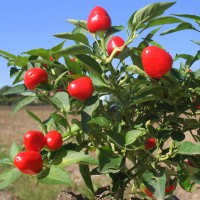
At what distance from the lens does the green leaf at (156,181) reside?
1056 mm

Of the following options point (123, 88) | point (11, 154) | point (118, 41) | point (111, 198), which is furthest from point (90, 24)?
point (111, 198)

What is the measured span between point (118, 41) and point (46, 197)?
3.18 meters

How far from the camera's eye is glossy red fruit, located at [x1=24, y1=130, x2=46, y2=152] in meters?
1.12

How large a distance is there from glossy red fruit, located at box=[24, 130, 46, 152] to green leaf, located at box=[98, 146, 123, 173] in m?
0.17

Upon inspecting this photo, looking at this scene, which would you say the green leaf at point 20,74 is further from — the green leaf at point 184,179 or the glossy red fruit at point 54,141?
the green leaf at point 184,179

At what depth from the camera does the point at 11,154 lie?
4.24ft

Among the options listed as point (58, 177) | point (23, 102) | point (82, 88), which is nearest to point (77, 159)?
point (58, 177)

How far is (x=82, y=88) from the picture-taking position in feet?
3.34

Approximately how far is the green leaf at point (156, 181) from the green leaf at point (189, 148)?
0.25ft

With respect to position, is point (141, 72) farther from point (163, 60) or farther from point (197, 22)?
point (197, 22)

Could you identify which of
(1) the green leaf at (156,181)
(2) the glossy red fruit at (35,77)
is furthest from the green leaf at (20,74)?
(1) the green leaf at (156,181)

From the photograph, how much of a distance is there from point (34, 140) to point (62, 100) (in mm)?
135

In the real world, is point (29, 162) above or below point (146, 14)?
below

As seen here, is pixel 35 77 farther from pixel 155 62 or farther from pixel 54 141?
pixel 155 62
